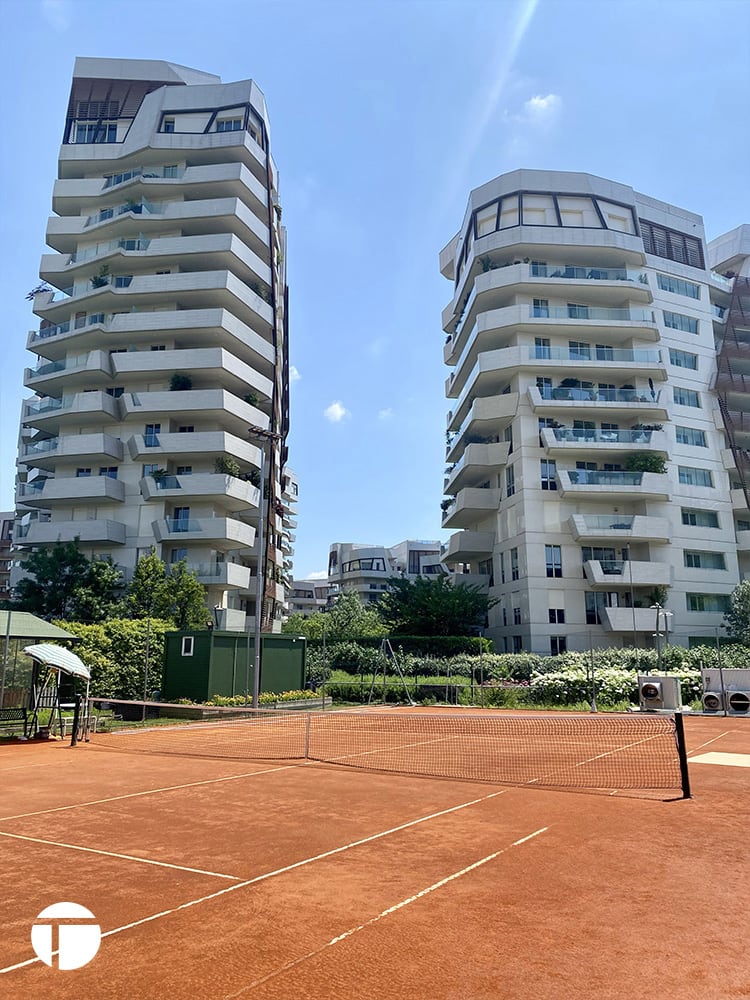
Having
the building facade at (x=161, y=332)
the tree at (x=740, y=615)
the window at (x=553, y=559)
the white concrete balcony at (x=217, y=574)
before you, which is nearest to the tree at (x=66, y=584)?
the building facade at (x=161, y=332)

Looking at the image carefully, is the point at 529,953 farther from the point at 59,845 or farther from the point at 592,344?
the point at 592,344

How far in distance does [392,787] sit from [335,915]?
Result: 6.78 metres

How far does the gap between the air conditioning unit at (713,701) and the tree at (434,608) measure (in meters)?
18.6

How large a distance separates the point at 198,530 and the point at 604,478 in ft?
90.2

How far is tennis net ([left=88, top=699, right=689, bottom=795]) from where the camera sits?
551 inches

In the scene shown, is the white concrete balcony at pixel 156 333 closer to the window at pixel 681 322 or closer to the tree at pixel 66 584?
the tree at pixel 66 584

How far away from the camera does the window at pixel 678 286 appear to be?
2185 inches

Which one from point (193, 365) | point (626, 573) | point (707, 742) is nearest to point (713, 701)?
point (707, 742)

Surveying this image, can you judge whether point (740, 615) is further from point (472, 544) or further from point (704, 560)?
point (472, 544)

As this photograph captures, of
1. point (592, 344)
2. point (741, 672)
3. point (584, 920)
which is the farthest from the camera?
point (592, 344)

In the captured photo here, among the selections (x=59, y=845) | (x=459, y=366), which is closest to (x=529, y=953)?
(x=59, y=845)

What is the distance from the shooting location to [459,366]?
60438mm

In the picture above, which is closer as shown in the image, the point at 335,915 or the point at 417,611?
the point at 335,915

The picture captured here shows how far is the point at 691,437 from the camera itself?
174 ft
